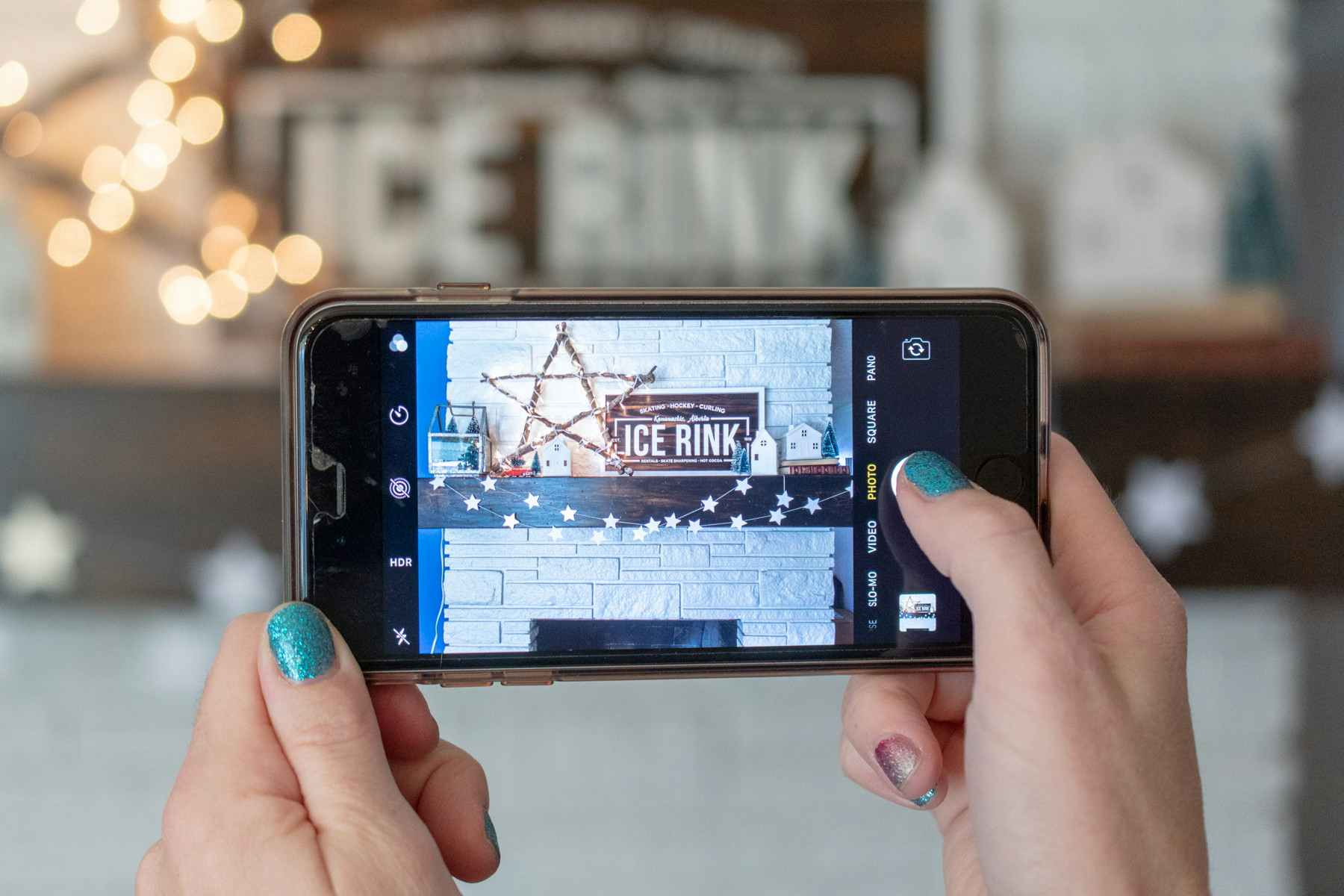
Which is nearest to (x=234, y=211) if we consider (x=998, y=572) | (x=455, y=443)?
(x=455, y=443)

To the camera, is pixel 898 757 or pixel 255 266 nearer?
pixel 898 757

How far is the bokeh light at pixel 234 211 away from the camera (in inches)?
46.0

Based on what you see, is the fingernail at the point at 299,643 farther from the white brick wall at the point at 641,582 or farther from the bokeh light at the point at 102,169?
the bokeh light at the point at 102,169

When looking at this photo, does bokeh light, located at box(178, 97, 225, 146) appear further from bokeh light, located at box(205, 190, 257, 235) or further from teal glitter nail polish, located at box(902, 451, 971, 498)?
teal glitter nail polish, located at box(902, 451, 971, 498)

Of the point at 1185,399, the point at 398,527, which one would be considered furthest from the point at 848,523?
the point at 1185,399

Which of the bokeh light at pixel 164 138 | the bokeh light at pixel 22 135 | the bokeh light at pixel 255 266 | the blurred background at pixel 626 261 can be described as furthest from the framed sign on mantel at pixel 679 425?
the bokeh light at pixel 22 135

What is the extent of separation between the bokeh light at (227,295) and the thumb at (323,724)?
30.9 inches

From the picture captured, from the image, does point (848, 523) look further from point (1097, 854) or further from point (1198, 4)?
point (1198, 4)

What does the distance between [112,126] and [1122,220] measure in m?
1.21

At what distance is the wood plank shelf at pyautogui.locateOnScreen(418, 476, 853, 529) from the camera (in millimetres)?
531

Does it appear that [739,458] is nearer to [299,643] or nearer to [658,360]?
[658,360]

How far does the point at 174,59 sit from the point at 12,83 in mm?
200

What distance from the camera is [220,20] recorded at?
116 centimetres

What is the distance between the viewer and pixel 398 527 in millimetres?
527
